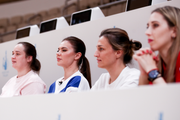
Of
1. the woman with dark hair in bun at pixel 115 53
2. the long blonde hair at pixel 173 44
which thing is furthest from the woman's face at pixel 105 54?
the long blonde hair at pixel 173 44

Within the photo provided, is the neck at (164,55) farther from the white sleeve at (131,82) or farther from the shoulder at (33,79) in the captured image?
the shoulder at (33,79)

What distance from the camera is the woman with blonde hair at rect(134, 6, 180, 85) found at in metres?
0.69

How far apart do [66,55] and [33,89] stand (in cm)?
25

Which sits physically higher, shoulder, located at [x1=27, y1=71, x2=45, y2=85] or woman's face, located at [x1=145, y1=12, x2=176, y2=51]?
woman's face, located at [x1=145, y1=12, x2=176, y2=51]

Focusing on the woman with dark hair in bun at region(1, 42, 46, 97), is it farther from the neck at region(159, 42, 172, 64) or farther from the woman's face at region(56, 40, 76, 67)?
the neck at region(159, 42, 172, 64)

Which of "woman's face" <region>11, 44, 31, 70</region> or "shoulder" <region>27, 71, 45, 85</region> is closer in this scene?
"shoulder" <region>27, 71, 45, 85</region>

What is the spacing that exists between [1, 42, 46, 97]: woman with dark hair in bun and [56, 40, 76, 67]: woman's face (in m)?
0.18

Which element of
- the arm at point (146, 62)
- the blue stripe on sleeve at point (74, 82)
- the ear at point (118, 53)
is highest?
the ear at point (118, 53)

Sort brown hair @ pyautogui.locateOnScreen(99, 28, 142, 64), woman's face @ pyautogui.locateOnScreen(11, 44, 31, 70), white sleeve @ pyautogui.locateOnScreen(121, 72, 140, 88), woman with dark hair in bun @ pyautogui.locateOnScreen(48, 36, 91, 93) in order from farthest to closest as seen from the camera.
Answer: woman's face @ pyautogui.locateOnScreen(11, 44, 31, 70) → woman with dark hair in bun @ pyautogui.locateOnScreen(48, 36, 91, 93) → brown hair @ pyautogui.locateOnScreen(99, 28, 142, 64) → white sleeve @ pyautogui.locateOnScreen(121, 72, 140, 88)

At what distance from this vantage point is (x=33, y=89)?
3.68 feet

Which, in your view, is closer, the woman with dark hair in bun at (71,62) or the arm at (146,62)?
the arm at (146,62)

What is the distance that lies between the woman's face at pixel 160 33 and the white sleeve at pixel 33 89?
0.65m

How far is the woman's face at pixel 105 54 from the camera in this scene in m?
0.90

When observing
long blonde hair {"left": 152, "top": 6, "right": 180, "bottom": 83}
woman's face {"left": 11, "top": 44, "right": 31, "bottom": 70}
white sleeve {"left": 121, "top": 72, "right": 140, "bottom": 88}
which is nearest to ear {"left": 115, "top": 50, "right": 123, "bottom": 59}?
white sleeve {"left": 121, "top": 72, "right": 140, "bottom": 88}
